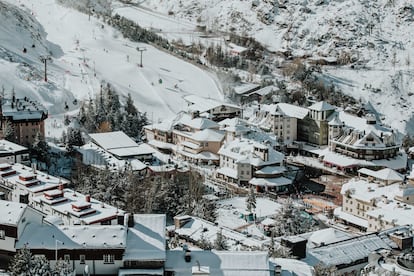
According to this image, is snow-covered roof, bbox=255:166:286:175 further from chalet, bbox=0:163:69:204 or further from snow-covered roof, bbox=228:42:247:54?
snow-covered roof, bbox=228:42:247:54

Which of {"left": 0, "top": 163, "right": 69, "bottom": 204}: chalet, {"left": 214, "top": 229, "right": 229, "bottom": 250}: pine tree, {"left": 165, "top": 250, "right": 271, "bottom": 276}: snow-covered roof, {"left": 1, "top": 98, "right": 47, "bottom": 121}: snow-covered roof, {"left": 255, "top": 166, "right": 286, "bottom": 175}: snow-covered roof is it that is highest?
{"left": 165, "top": 250, "right": 271, "bottom": 276}: snow-covered roof

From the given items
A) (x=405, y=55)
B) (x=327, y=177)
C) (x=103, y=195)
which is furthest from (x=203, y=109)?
(x=405, y=55)

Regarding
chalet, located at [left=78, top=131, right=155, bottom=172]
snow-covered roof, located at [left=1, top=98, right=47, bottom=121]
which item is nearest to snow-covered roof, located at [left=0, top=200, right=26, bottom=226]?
chalet, located at [left=78, top=131, right=155, bottom=172]

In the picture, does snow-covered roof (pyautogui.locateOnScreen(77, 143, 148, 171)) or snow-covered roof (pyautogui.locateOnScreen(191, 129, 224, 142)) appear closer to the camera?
snow-covered roof (pyautogui.locateOnScreen(77, 143, 148, 171))

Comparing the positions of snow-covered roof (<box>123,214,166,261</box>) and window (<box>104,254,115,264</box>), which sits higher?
snow-covered roof (<box>123,214,166,261</box>)

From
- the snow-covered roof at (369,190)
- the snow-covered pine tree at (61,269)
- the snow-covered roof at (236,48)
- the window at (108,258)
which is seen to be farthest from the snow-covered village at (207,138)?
the snow-covered pine tree at (61,269)
